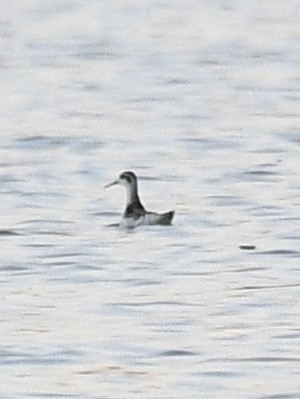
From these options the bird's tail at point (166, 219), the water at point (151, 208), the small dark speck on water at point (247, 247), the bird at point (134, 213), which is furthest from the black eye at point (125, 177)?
the small dark speck on water at point (247, 247)

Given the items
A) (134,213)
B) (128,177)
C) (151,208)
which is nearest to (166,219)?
(134,213)

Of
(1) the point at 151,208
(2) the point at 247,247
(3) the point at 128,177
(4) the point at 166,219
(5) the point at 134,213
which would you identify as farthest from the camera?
(1) the point at 151,208

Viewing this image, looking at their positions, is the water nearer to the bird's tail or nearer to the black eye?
the bird's tail

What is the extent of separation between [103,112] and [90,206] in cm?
611

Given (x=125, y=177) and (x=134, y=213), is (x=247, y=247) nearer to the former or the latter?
(x=134, y=213)

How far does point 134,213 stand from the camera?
17.1 meters

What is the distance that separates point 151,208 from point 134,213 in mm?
838

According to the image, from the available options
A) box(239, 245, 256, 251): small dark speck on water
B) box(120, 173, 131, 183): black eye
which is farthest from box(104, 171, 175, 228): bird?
box(239, 245, 256, 251): small dark speck on water

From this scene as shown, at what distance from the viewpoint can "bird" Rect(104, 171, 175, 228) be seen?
55.3 ft

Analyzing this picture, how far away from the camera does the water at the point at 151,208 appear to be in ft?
39.1

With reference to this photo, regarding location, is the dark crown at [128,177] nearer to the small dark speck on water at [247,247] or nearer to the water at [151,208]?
the water at [151,208]

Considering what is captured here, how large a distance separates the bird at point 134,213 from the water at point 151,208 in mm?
87

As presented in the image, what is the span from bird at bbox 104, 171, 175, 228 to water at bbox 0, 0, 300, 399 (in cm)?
9

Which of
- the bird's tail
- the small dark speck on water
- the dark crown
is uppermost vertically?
the dark crown
